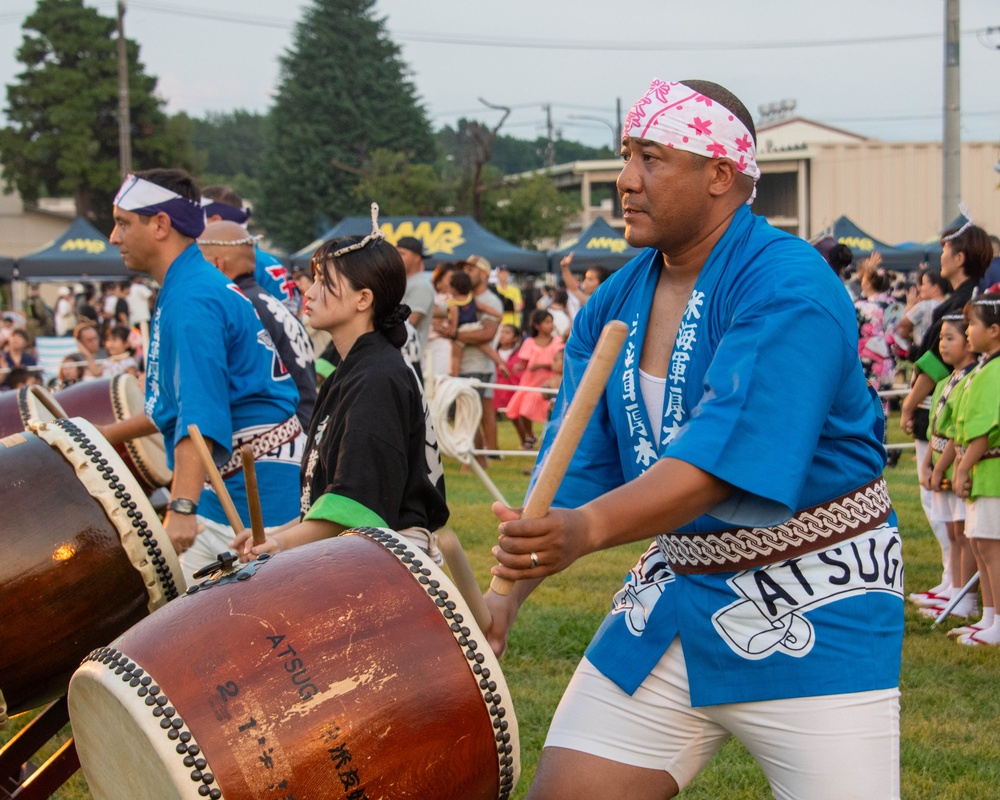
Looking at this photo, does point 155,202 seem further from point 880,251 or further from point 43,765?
point 880,251

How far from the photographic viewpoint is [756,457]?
1.99m

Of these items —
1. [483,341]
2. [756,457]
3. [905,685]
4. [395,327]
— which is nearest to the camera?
[756,457]

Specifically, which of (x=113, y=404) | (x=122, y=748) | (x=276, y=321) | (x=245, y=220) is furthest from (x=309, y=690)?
(x=113, y=404)

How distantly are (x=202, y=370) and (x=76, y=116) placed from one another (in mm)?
47295

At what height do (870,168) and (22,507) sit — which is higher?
(870,168)

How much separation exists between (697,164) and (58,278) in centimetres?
2220

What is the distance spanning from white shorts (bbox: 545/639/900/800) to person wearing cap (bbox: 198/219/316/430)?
7.31 ft

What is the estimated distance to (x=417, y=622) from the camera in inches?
88.2

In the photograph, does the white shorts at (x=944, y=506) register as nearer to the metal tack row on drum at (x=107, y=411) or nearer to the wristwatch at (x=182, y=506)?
the metal tack row on drum at (x=107, y=411)

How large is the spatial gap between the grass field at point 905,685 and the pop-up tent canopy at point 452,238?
1055 centimetres

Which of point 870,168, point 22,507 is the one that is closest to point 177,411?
point 22,507

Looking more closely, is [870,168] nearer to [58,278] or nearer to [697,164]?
[58,278]

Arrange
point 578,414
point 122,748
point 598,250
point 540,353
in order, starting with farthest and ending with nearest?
point 598,250 < point 540,353 < point 122,748 < point 578,414

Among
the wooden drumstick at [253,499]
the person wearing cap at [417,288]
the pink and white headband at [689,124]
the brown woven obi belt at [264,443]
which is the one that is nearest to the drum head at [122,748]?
the wooden drumstick at [253,499]
